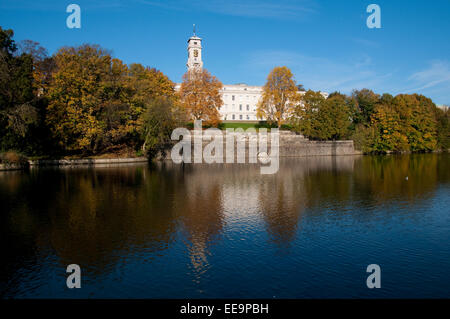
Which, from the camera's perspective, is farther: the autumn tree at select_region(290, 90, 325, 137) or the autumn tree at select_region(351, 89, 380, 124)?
the autumn tree at select_region(351, 89, 380, 124)

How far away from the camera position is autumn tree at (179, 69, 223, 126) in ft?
209

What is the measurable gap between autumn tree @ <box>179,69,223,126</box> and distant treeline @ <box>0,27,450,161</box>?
19cm

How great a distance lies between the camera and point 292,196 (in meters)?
21.4

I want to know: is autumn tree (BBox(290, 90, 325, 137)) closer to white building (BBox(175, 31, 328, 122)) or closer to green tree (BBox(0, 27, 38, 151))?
white building (BBox(175, 31, 328, 122))

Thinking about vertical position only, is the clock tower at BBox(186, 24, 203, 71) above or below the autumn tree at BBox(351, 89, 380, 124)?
above

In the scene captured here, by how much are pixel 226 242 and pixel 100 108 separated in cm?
4049

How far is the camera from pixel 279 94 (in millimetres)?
68125

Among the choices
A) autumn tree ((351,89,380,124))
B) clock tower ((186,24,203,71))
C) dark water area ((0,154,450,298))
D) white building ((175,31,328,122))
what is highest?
clock tower ((186,24,203,71))

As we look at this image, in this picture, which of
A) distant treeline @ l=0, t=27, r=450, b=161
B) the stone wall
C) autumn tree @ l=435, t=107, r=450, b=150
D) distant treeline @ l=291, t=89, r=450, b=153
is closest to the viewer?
distant treeline @ l=0, t=27, r=450, b=161

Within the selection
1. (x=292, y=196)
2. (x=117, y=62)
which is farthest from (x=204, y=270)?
(x=117, y=62)

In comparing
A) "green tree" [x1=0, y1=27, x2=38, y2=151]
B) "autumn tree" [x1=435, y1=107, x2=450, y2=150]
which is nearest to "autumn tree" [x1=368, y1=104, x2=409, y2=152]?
"autumn tree" [x1=435, y1=107, x2=450, y2=150]

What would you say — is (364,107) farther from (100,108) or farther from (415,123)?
(100,108)

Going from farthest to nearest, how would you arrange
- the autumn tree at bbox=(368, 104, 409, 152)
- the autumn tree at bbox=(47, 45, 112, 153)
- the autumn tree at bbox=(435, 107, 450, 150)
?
the autumn tree at bbox=(435, 107, 450, 150)
the autumn tree at bbox=(368, 104, 409, 152)
the autumn tree at bbox=(47, 45, 112, 153)

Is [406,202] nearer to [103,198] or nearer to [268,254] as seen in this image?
[268,254]
